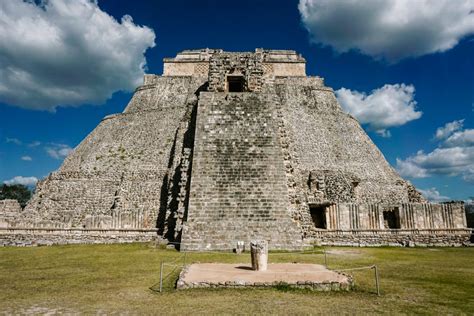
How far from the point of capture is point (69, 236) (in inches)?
603

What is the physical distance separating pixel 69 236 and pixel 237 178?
314 inches

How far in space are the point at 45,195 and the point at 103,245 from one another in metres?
9.24

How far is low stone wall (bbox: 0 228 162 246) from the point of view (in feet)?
49.5

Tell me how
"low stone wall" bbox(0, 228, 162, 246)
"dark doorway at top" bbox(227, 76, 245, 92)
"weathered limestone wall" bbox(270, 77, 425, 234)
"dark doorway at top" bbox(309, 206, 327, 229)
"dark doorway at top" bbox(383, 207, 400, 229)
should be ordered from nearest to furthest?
"low stone wall" bbox(0, 228, 162, 246)
"dark doorway at top" bbox(383, 207, 400, 229)
"dark doorway at top" bbox(309, 206, 327, 229)
"dark doorway at top" bbox(227, 76, 245, 92)
"weathered limestone wall" bbox(270, 77, 425, 234)

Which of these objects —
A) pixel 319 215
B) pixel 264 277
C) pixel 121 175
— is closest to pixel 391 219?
pixel 319 215

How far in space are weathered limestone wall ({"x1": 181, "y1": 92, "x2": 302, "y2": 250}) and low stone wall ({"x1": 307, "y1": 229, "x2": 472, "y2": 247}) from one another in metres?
3.61

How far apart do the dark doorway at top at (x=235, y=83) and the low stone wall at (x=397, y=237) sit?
9802mm

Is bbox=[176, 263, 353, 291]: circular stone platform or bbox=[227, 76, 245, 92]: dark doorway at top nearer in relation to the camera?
bbox=[176, 263, 353, 291]: circular stone platform

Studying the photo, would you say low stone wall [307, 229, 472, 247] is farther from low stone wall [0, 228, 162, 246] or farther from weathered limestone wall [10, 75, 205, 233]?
low stone wall [0, 228, 162, 246]

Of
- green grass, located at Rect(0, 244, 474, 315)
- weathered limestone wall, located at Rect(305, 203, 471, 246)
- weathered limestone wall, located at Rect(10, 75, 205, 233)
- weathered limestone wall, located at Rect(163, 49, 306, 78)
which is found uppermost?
weathered limestone wall, located at Rect(163, 49, 306, 78)

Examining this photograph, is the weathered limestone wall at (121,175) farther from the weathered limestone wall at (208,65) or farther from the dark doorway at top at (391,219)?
the dark doorway at top at (391,219)

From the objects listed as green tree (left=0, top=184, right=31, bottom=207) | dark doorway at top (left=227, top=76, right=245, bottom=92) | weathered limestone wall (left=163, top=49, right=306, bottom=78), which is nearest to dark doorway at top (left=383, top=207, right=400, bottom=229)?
dark doorway at top (left=227, top=76, right=245, bottom=92)

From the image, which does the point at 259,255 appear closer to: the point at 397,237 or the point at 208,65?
the point at 397,237

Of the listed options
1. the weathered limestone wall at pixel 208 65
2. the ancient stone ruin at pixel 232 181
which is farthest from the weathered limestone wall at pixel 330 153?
the weathered limestone wall at pixel 208 65
